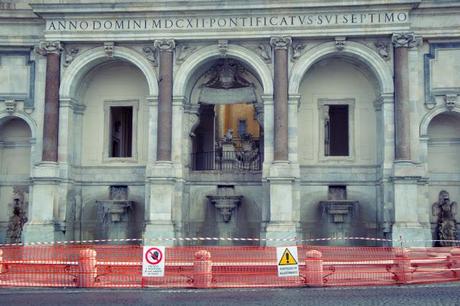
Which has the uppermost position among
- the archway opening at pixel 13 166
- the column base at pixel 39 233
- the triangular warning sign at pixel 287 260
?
the archway opening at pixel 13 166

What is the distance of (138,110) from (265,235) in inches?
334

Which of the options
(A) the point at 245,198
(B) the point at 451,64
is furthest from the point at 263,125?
(B) the point at 451,64

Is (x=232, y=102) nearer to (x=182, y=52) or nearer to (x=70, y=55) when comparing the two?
(x=182, y=52)

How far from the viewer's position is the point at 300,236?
3097cm

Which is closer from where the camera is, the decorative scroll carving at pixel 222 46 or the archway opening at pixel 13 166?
the decorative scroll carving at pixel 222 46

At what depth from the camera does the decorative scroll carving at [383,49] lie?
3131 centimetres

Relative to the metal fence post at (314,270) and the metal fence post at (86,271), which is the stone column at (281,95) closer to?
the metal fence post at (314,270)

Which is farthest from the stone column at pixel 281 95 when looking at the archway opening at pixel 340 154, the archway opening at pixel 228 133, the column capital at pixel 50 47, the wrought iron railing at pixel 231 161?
the column capital at pixel 50 47

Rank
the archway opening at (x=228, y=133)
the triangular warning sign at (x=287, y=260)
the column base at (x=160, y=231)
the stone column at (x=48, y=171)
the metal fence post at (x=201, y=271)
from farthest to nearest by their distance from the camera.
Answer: the archway opening at (x=228, y=133) < the stone column at (x=48, y=171) < the column base at (x=160, y=231) < the metal fence post at (x=201, y=271) < the triangular warning sign at (x=287, y=260)

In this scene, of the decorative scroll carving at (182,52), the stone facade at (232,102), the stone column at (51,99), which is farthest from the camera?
the decorative scroll carving at (182,52)

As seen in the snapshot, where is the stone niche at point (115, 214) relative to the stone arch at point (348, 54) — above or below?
below

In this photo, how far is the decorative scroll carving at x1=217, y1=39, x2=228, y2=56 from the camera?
3166 centimetres

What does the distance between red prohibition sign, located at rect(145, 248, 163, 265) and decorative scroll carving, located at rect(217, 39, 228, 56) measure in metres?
14.0

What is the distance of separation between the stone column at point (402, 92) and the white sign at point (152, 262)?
14003 millimetres
